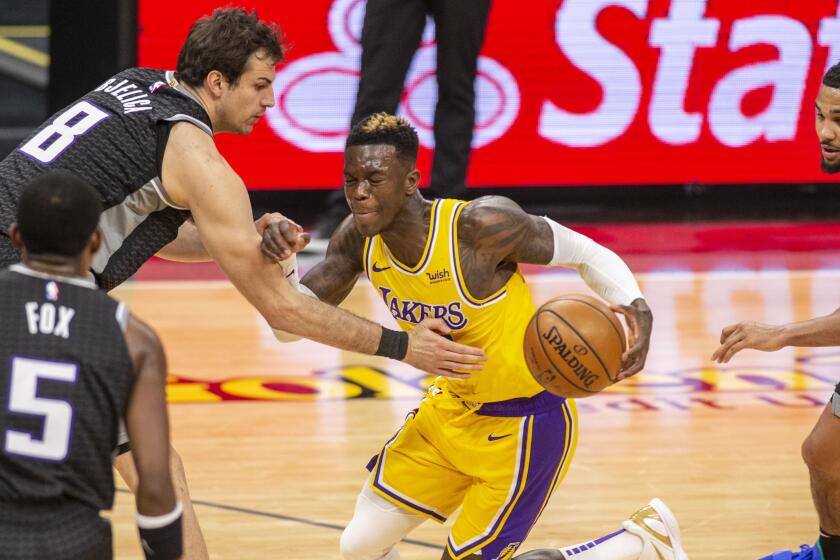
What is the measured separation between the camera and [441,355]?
13.9ft

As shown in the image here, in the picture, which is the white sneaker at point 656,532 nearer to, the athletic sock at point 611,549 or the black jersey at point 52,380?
the athletic sock at point 611,549

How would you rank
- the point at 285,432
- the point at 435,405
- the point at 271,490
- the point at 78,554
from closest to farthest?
the point at 78,554 < the point at 435,405 < the point at 271,490 < the point at 285,432

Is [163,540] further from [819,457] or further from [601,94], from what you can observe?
[601,94]

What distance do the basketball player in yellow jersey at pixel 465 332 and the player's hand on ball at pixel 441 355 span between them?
0.07 m

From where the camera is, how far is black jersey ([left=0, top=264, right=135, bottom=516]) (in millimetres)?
3010

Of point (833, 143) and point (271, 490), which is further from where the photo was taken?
point (271, 490)

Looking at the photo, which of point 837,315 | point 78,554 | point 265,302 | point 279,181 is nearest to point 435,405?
point 265,302

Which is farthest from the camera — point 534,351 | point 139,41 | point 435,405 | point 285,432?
point 139,41

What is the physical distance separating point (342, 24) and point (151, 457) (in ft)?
27.8

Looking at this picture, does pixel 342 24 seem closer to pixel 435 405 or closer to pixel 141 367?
pixel 435 405

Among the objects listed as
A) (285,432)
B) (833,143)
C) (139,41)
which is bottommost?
(285,432)

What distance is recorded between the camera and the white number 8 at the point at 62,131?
418cm

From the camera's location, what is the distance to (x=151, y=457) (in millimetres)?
3061

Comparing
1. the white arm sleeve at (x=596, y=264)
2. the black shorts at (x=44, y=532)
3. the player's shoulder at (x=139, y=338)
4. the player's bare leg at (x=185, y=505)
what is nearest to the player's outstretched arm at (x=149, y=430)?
the player's shoulder at (x=139, y=338)
